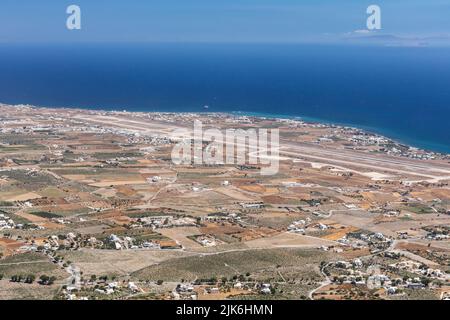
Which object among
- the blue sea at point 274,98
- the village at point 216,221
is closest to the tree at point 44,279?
the village at point 216,221

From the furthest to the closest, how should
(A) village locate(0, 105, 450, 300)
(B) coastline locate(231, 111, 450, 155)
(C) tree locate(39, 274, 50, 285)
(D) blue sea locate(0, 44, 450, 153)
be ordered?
(D) blue sea locate(0, 44, 450, 153)
(B) coastline locate(231, 111, 450, 155)
(A) village locate(0, 105, 450, 300)
(C) tree locate(39, 274, 50, 285)

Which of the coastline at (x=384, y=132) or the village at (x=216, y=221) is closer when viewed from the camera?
the village at (x=216, y=221)

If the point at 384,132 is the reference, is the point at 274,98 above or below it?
above

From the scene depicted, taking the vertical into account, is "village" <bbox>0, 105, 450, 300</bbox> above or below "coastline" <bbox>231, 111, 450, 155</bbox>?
below

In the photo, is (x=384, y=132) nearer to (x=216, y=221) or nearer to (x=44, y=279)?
(x=216, y=221)

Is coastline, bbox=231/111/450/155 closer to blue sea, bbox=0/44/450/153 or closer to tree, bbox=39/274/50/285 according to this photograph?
blue sea, bbox=0/44/450/153

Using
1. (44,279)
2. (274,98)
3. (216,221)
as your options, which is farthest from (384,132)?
(44,279)

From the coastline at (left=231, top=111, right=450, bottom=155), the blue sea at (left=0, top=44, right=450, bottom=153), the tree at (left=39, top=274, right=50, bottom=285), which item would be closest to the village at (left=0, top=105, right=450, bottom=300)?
the tree at (left=39, top=274, right=50, bottom=285)

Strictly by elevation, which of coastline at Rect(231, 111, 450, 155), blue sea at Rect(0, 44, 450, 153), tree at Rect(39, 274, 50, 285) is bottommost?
tree at Rect(39, 274, 50, 285)

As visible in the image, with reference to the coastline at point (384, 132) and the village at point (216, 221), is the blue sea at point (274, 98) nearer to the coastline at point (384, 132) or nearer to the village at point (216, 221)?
the coastline at point (384, 132)

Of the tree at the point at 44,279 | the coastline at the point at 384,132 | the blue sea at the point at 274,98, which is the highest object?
the blue sea at the point at 274,98

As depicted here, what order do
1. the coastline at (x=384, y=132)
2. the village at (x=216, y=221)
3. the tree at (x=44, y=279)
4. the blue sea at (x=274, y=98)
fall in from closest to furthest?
1. the tree at (x=44, y=279)
2. the village at (x=216, y=221)
3. the coastline at (x=384, y=132)
4. the blue sea at (x=274, y=98)


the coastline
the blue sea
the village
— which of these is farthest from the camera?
the blue sea
